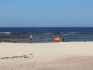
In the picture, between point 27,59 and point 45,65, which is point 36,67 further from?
point 27,59

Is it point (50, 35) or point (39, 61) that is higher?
point (39, 61)

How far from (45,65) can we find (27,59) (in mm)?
2641

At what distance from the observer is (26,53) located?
21688mm

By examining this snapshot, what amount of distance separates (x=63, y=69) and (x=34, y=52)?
278 inches

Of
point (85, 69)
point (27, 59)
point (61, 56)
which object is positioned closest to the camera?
point (85, 69)

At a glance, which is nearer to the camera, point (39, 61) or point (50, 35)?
point (39, 61)

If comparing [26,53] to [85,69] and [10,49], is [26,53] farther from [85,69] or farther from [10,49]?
[85,69]

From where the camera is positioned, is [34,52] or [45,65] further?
[34,52]

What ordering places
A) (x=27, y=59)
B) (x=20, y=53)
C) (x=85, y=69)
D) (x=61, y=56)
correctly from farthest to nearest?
1. (x=20, y=53)
2. (x=61, y=56)
3. (x=27, y=59)
4. (x=85, y=69)

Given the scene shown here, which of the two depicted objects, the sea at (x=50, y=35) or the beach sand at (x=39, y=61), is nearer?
the beach sand at (x=39, y=61)

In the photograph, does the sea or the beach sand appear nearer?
the beach sand

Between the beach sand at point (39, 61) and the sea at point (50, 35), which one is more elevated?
the beach sand at point (39, 61)

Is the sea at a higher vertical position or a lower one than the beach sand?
lower

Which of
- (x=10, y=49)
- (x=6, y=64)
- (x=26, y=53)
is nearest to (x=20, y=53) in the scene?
(x=26, y=53)
